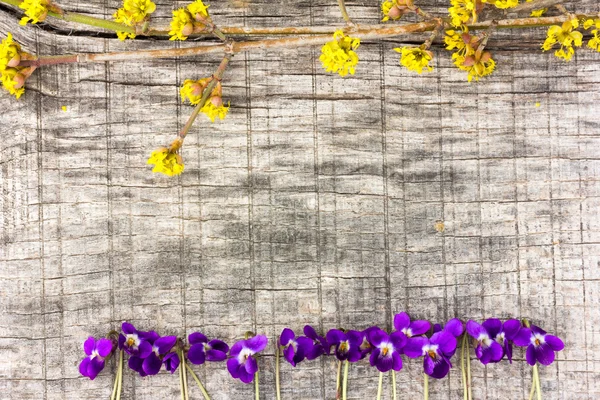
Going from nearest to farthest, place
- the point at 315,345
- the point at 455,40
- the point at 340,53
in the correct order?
the point at 340,53, the point at 455,40, the point at 315,345

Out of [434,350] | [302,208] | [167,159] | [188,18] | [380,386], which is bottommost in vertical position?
[380,386]

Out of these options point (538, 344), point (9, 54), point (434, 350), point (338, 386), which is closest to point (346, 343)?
point (338, 386)

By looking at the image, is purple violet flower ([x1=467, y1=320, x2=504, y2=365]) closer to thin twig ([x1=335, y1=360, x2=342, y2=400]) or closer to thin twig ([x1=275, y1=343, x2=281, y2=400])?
thin twig ([x1=335, y1=360, x2=342, y2=400])

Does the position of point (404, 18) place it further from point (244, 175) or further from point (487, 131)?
point (244, 175)

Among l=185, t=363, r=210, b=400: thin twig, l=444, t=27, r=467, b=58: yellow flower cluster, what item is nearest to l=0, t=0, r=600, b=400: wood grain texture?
l=185, t=363, r=210, b=400: thin twig

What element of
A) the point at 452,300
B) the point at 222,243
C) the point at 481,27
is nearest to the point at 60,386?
the point at 222,243

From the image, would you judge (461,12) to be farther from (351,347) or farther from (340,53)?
(351,347)

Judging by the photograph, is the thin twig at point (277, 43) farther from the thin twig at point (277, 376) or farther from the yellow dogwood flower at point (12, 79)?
the thin twig at point (277, 376)
